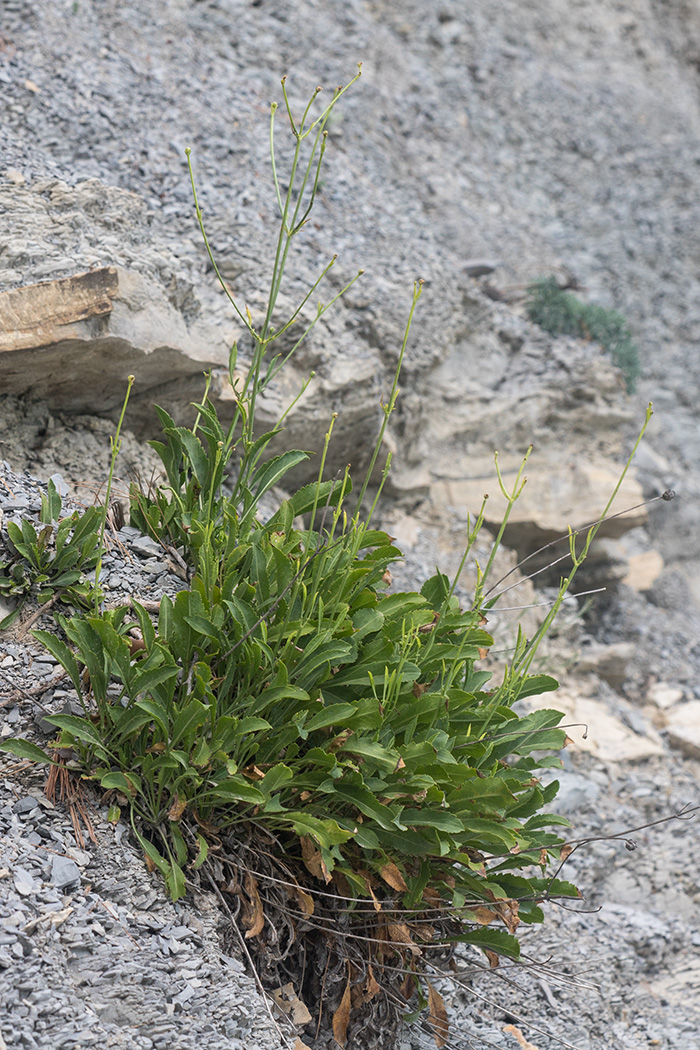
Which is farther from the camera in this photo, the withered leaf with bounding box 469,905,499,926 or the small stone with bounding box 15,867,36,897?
the withered leaf with bounding box 469,905,499,926

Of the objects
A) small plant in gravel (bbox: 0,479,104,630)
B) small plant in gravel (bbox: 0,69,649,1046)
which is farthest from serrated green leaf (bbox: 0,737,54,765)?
small plant in gravel (bbox: 0,479,104,630)

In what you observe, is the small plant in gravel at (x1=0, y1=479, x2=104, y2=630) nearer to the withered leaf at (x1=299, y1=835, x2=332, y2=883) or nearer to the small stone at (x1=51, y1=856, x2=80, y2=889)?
the small stone at (x1=51, y1=856, x2=80, y2=889)

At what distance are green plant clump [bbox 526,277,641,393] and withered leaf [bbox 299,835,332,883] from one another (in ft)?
16.4

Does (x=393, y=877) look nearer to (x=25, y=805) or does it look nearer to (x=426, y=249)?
(x=25, y=805)

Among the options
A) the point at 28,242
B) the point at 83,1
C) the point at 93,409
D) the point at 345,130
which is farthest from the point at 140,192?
the point at 345,130

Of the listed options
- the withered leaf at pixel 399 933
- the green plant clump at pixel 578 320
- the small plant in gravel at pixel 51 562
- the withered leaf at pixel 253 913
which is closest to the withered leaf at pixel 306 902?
the withered leaf at pixel 253 913

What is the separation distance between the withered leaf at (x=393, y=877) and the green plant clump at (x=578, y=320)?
4.94 meters

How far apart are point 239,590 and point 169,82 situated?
4.01 meters

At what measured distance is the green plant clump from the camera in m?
6.38

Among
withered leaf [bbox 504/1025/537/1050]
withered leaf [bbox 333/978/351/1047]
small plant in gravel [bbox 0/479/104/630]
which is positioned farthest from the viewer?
withered leaf [bbox 504/1025/537/1050]

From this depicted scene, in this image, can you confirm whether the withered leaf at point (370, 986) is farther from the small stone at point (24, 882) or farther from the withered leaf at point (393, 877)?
the small stone at point (24, 882)

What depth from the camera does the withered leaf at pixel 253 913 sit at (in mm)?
2162

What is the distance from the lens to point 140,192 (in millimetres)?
4211

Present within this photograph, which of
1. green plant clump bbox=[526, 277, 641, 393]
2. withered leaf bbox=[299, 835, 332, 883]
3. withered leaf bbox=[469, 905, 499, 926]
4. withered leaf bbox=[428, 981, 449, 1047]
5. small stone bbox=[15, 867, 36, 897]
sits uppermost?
green plant clump bbox=[526, 277, 641, 393]
